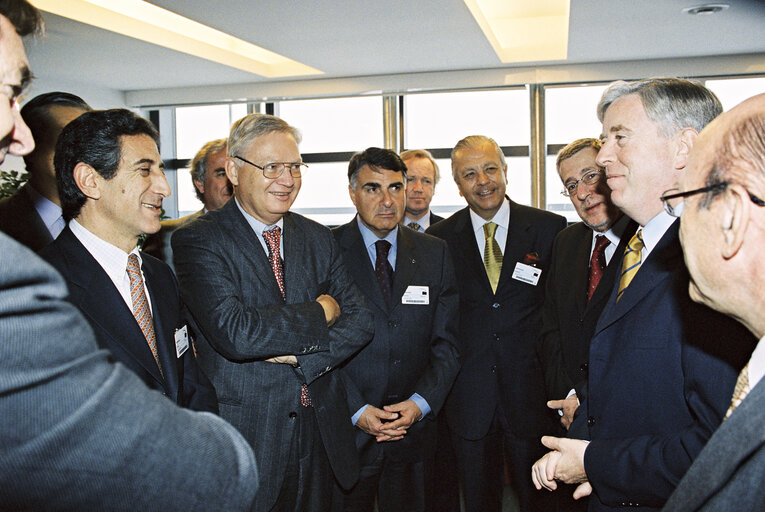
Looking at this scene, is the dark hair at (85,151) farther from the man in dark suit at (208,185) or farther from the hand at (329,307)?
the man in dark suit at (208,185)

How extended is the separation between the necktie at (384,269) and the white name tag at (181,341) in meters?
1.17

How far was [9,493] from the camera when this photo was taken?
0.63 metres

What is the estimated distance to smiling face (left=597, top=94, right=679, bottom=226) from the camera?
1769mm

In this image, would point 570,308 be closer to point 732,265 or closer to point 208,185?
point 732,265

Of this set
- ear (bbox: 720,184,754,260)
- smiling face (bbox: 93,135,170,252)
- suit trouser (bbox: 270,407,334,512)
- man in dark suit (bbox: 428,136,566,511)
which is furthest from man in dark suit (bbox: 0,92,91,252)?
ear (bbox: 720,184,754,260)

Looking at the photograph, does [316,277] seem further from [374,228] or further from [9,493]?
[9,493]

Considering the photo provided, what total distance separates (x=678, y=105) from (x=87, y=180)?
1958 millimetres

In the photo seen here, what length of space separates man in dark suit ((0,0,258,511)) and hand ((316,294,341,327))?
1612mm

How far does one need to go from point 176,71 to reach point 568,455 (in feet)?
26.8

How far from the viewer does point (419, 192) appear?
16.6 ft

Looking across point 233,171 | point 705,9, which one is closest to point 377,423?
point 233,171

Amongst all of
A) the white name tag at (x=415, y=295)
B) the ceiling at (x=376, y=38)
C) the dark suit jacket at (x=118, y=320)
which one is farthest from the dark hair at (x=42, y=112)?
the ceiling at (x=376, y=38)

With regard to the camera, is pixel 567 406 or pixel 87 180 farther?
pixel 567 406

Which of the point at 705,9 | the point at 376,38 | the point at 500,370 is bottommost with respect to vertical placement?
the point at 500,370
